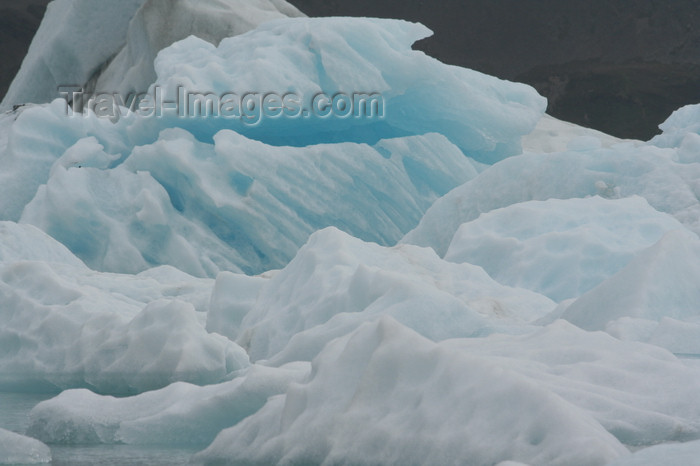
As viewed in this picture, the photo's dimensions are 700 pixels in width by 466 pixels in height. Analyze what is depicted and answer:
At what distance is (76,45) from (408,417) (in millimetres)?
11073

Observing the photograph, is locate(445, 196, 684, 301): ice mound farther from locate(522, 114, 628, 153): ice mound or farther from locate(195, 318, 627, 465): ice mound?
locate(522, 114, 628, 153): ice mound

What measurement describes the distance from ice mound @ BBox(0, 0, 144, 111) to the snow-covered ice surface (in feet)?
2.70

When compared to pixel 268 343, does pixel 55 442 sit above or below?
above

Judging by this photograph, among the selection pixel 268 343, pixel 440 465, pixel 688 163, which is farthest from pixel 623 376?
pixel 688 163

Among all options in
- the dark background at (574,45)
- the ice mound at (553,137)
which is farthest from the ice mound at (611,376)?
the dark background at (574,45)

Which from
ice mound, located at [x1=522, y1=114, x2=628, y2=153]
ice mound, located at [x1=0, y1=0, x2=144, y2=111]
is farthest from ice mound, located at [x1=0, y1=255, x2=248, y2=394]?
ice mound, located at [x1=0, y1=0, x2=144, y2=111]

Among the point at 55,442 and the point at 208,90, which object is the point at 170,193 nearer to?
the point at 208,90

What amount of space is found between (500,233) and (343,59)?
2793 millimetres

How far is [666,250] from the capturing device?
390cm

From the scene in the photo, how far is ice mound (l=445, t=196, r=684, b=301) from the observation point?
16.0 feet

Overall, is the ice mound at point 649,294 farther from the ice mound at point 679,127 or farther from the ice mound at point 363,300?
the ice mound at point 679,127

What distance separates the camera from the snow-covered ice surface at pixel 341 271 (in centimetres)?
217

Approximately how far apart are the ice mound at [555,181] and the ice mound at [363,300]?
1.80 m

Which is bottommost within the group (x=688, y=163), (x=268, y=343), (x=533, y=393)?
(x=688, y=163)
